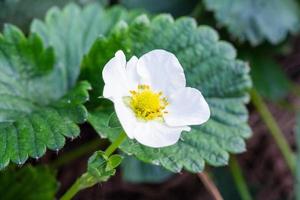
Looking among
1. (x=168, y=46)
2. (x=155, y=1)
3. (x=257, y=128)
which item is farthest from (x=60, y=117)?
(x=257, y=128)

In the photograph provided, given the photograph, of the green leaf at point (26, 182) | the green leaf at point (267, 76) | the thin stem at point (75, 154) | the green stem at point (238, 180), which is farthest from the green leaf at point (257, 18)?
the green leaf at point (26, 182)

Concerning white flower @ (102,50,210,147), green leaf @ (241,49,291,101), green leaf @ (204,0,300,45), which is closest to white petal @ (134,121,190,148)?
white flower @ (102,50,210,147)

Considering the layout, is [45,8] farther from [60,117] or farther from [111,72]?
[111,72]

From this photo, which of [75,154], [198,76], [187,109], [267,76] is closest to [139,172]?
[75,154]

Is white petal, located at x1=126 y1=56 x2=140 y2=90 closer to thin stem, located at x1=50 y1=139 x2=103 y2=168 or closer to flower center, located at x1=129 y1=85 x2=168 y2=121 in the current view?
flower center, located at x1=129 y1=85 x2=168 y2=121

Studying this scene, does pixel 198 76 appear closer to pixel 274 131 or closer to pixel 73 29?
pixel 73 29

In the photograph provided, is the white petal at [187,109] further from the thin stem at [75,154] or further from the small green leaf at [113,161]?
the thin stem at [75,154]
